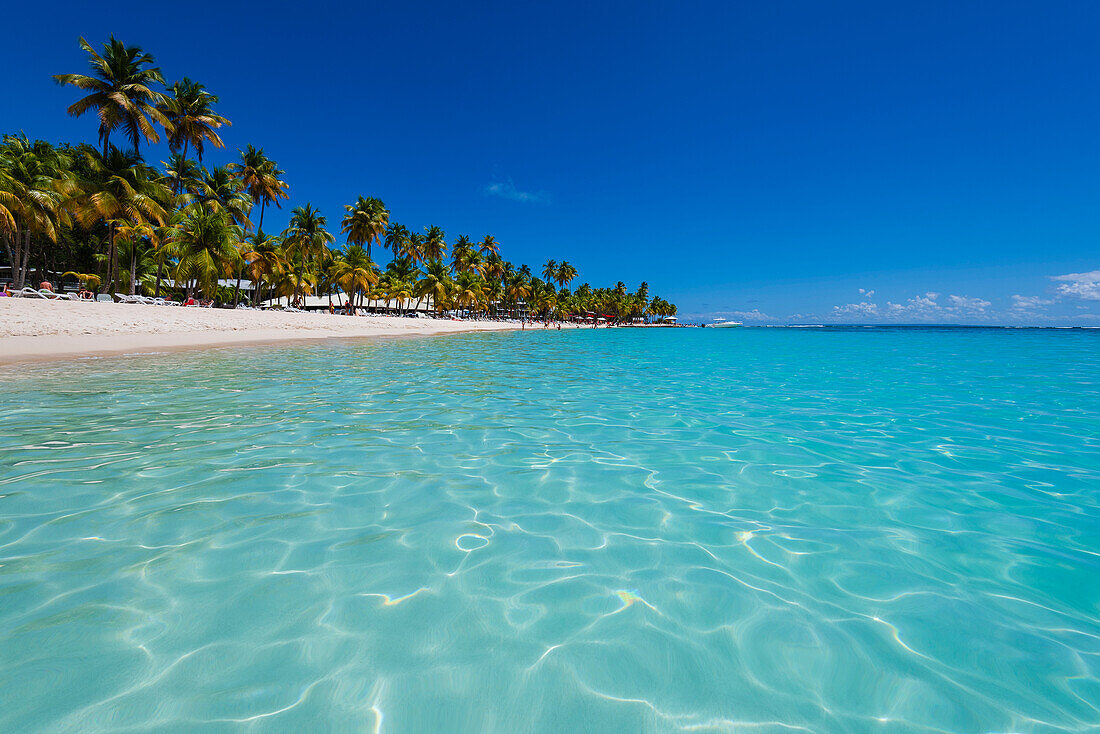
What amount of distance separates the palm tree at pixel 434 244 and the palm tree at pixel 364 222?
632 inches

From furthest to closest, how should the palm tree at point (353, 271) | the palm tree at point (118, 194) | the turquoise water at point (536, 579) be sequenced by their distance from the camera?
the palm tree at point (353, 271) → the palm tree at point (118, 194) → the turquoise water at point (536, 579)

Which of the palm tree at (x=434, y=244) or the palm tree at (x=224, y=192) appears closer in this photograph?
the palm tree at (x=224, y=192)

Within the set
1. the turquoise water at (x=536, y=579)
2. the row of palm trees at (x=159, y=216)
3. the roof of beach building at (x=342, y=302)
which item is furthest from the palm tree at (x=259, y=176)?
the turquoise water at (x=536, y=579)

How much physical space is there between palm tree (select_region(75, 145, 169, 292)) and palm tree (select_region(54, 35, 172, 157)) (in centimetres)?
78

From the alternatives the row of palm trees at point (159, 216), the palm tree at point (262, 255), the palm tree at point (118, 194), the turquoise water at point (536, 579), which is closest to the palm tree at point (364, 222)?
the row of palm trees at point (159, 216)

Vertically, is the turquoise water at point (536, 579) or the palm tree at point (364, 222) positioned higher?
the palm tree at point (364, 222)

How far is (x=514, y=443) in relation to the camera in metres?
5.66

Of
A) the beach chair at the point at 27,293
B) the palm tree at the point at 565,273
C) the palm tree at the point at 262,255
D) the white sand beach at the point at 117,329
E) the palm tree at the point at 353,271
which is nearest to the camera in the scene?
the white sand beach at the point at 117,329

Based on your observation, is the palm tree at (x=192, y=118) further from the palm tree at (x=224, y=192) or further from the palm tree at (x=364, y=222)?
the palm tree at (x=364, y=222)

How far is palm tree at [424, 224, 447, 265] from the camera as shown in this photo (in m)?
67.8

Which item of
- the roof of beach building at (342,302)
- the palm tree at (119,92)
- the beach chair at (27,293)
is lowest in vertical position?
the beach chair at (27,293)

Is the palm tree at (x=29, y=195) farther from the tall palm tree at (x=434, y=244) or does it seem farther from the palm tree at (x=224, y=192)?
the tall palm tree at (x=434, y=244)

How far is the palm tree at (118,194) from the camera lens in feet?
86.4

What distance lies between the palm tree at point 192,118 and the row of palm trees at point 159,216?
0.07 metres
